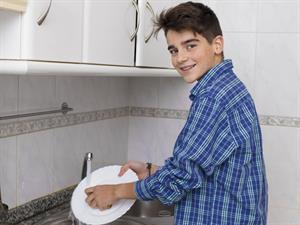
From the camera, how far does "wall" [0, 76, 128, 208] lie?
1589 millimetres

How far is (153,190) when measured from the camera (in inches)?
50.1

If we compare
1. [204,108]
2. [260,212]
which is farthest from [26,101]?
[260,212]

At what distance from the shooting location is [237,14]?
2104 millimetres

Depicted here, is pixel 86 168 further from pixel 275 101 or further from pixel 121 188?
pixel 275 101

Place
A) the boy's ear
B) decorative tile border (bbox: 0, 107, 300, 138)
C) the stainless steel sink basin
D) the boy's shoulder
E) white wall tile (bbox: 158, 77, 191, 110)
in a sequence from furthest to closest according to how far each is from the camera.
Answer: white wall tile (bbox: 158, 77, 191, 110) → the stainless steel sink basin → decorative tile border (bbox: 0, 107, 300, 138) → the boy's ear → the boy's shoulder

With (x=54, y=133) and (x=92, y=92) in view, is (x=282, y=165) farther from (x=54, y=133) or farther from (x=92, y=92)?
(x=54, y=133)

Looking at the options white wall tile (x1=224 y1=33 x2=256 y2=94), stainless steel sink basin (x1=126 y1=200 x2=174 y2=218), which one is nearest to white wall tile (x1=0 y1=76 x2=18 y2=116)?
stainless steel sink basin (x1=126 y1=200 x2=174 y2=218)

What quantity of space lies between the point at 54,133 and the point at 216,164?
0.80 m

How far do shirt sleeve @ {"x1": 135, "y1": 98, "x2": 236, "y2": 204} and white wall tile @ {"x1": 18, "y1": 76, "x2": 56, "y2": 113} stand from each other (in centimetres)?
64

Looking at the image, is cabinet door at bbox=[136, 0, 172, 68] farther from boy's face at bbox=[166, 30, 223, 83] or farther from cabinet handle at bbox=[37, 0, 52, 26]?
cabinet handle at bbox=[37, 0, 52, 26]

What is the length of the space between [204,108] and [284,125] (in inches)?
37.1

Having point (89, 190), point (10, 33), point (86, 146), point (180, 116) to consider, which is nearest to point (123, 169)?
point (89, 190)

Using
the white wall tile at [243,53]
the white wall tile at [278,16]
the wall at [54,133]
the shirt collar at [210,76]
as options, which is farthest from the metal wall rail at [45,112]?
the white wall tile at [278,16]

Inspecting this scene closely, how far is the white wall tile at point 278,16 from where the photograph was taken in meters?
2.00
